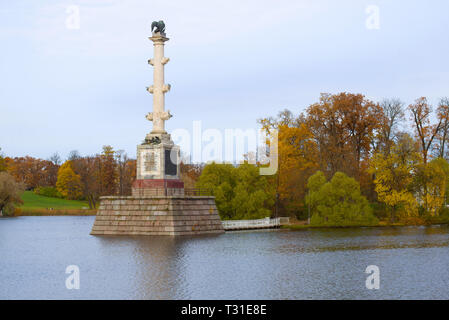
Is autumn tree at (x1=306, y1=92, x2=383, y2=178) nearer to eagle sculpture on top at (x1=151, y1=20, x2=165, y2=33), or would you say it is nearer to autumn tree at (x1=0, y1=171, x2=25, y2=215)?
eagle sculpture on top at (x1=151, y1=20, x2=165, y2=33)

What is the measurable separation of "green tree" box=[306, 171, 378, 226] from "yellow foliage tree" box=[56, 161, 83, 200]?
70.3 metres

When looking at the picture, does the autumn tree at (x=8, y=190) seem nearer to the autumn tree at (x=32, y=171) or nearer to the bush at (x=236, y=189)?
the bush at (x=236, y=189)

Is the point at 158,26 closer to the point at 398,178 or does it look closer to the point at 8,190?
the point at 398,178

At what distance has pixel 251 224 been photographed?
53.9 metres

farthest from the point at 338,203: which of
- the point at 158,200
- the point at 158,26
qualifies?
the point at 158,26

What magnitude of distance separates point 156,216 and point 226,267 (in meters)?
16.2

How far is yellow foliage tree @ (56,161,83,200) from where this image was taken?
117m

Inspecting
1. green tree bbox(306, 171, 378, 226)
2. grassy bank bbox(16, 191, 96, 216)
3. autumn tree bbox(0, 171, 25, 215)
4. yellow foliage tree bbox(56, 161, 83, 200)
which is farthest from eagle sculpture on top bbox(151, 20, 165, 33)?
yellow foliage tree bbox(56, 161, 83, 200)

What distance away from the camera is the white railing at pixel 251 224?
5079cm

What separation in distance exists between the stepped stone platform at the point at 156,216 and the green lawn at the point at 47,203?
197 ft

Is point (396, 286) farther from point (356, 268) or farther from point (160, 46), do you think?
point (160, 46)

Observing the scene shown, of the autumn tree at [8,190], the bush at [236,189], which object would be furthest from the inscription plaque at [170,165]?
the autumn tree at [8,190]
